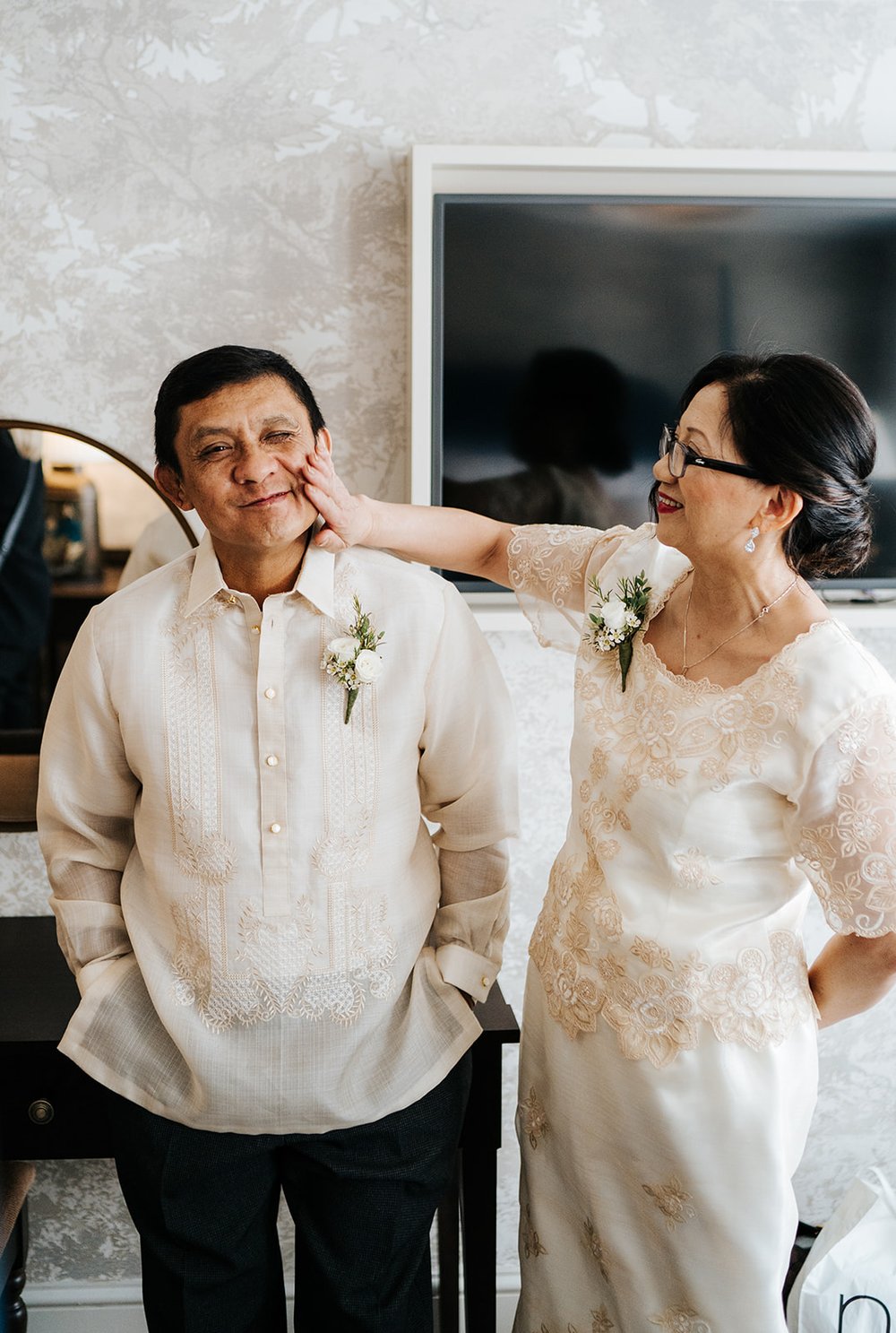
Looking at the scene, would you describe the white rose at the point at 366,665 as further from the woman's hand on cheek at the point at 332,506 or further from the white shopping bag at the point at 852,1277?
the white shopping bag at the point at 852,1277

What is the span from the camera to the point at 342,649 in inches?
53.5

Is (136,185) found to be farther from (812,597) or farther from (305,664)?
(812,597)

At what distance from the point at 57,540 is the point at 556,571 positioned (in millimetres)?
1039

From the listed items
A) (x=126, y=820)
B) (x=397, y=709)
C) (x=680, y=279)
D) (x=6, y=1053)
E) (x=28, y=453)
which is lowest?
(x=6, y=1053)

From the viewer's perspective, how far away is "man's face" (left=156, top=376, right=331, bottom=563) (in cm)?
131

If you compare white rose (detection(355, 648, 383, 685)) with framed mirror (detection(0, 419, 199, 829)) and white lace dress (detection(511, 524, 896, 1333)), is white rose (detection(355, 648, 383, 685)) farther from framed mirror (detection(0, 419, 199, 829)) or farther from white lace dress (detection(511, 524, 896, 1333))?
framed mirror (detection(0, 419, 199, 829))

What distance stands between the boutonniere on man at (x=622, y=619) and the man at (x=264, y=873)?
171mm

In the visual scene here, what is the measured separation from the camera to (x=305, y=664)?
1.38 meters

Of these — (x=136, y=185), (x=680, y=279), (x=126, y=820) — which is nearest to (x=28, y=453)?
(x=136, y=185)

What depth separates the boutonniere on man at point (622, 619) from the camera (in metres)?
1.44

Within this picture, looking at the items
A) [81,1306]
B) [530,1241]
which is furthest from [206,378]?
[81,1306]

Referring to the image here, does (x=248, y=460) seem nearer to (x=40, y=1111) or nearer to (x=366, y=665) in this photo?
(x=366, y=665)

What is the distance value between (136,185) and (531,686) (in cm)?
122

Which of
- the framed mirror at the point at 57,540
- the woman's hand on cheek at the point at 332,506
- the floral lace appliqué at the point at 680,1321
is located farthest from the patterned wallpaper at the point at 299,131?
the floral lace appliqué at the point at 680,1321
